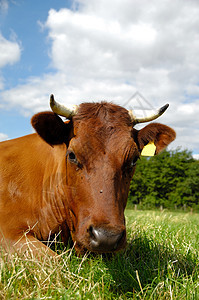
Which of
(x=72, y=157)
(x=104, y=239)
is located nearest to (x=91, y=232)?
(x=104, y=239)

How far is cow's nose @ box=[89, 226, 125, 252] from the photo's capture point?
2824mm

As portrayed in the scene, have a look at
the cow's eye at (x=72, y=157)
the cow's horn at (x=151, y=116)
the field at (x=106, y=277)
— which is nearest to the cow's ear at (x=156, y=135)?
the cow's horn at (x=151, y=116)

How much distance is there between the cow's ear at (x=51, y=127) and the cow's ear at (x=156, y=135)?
46.8 inches

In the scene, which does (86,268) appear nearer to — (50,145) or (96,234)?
(96,234)

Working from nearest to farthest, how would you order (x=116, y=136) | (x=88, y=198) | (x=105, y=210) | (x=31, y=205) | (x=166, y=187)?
(x=105, y=210), (x=88, y=198), (x=116, y=136), (x=31, y=205), (x=166, y=187)

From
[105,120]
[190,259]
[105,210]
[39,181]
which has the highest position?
[105,120]

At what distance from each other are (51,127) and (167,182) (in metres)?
46.8

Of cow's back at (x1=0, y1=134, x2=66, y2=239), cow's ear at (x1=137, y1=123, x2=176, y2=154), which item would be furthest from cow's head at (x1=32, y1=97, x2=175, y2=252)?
cow's back at (x1=0, y1=134, x2=66, y2=239)

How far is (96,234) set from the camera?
9.41 feet

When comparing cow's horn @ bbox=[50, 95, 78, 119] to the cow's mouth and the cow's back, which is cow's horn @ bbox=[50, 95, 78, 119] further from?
the cow's mouth

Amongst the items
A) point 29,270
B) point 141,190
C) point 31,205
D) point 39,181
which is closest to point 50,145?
point 39,181

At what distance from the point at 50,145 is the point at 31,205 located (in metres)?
0.89

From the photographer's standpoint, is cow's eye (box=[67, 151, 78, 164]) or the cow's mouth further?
cow's eye (box=[67, 151, 78, 164])

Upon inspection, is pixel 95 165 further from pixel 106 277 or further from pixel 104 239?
pixel 106 277
